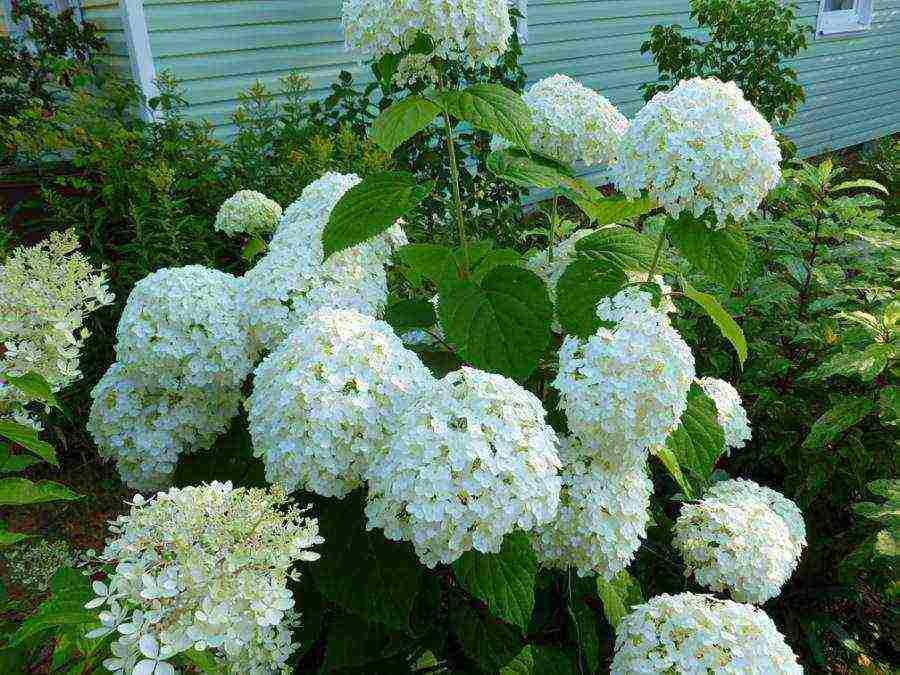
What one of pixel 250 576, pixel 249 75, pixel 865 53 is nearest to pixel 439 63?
pixel 250 576

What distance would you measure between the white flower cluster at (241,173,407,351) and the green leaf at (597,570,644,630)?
2.81 feet

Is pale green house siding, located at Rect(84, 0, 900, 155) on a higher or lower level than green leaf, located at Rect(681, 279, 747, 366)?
higher

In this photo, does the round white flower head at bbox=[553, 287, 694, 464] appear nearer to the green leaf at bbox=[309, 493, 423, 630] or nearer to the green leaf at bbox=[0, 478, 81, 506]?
the green leaf at bbox=[309, 493, 423, 630]

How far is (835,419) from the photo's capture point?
231 centimetres

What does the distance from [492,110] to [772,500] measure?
1.50m

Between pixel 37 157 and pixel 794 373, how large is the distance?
14.2 ft

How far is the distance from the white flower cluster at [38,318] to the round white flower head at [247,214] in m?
1.01

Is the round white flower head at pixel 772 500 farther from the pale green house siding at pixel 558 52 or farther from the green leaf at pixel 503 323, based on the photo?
the pale green house siding at pixel 558 52

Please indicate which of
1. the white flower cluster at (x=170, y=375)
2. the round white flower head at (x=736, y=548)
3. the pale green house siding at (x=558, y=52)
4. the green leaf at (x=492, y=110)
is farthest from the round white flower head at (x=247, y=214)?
the pale green house siding at (x=558, y=52)

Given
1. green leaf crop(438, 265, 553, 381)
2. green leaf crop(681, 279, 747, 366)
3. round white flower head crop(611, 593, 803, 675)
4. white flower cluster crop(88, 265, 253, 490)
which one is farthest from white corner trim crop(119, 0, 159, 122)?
round white flower head crop(611, 593, 803, 675)

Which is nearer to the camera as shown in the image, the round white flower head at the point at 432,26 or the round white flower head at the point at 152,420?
the round white flower head at the point at 432,26

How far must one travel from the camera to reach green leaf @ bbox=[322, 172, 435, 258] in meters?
1.47

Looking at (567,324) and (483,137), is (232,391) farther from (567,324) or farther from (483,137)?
(483,137)

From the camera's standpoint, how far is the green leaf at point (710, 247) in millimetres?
1427
